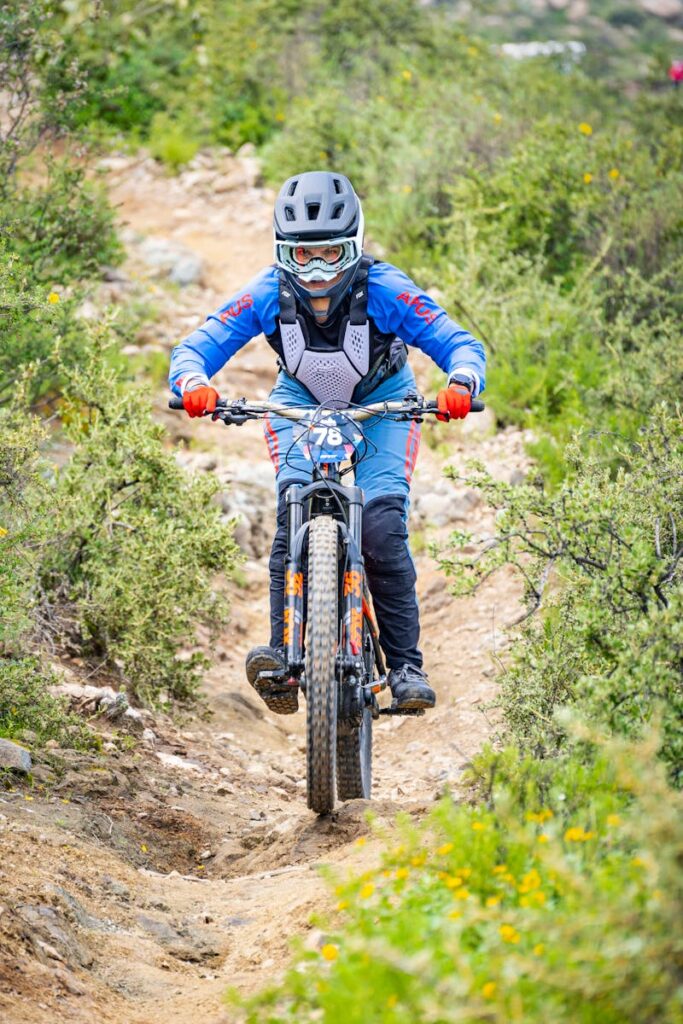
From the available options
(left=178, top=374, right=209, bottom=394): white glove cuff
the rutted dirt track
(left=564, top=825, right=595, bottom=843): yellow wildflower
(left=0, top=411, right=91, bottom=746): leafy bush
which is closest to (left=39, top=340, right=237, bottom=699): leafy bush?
the rutted dirt track

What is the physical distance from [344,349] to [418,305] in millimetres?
385

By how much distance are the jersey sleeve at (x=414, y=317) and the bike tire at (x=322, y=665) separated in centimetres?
111

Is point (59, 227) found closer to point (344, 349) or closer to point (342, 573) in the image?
point (344, 349)

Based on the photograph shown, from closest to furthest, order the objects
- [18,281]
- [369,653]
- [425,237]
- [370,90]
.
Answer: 1. [369,653]
2. [18,281]
3. [425,237]
4. [370,90]

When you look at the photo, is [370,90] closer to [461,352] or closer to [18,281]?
[18,281]

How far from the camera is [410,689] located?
5.25 meters

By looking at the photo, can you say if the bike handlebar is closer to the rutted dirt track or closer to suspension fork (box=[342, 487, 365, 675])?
suspension fork (box=[342, 487, 365, 675])

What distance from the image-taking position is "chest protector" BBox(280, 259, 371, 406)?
214 inches

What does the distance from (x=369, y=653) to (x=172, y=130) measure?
41.5 feet

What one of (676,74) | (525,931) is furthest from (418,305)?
(676,74)

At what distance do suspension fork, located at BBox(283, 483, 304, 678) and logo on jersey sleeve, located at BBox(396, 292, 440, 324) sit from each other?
1.01m

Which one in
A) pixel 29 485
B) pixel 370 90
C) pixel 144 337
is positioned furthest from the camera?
pixel 370 90

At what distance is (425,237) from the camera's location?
1265 centimetres

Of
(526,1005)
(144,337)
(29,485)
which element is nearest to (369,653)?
(29,485)
